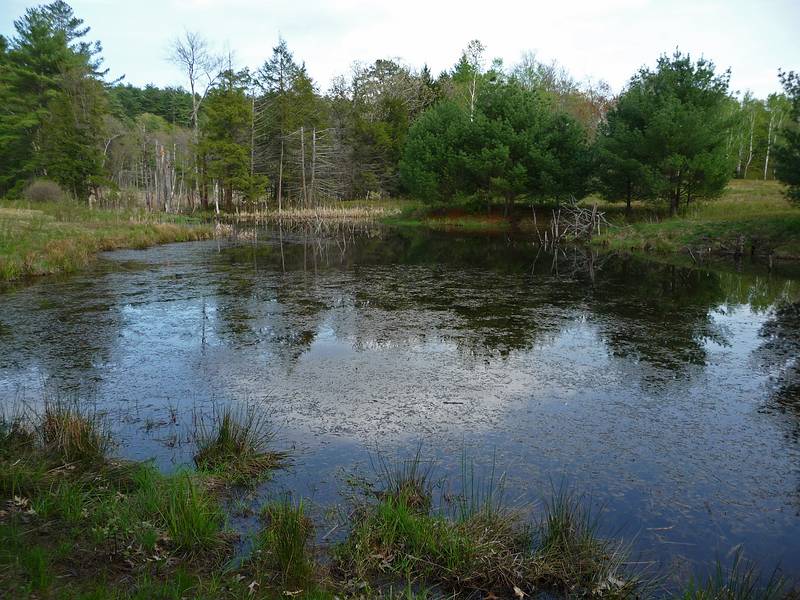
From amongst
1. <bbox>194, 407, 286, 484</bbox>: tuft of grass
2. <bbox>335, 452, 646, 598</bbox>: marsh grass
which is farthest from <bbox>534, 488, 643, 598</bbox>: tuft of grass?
<bbox>194, 407, 286, 484</bbox>: tuft of grass

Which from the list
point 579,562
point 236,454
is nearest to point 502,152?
point 236,454

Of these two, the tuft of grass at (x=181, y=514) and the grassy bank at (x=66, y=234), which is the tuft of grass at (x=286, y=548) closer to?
the tuft of grass at (x=181, y=514)

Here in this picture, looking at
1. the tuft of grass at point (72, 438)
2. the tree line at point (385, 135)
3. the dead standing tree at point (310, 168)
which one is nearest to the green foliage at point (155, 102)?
the tree line at point (385, 135)

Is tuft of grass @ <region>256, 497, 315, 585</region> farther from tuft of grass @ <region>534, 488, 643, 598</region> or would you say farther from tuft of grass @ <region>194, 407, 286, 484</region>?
tuft of grass @ <region>534, 488, 643, 598</region>

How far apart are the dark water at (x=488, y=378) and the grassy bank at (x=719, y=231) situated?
16.4 ft

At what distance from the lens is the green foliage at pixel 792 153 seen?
59.3 feet

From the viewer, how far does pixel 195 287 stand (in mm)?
14383

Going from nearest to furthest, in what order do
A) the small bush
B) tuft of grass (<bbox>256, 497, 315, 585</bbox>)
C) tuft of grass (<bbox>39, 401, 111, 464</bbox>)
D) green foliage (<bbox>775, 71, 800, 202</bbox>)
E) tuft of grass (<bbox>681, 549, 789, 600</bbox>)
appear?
1. tuft of grass (<bbox>681, 549, 789, 600</bbox>)
2. tuft of grass (<bbox>256, 497, 315, 585</bbox>)
3. tuft of grass (<bbox>39, 401, 111, 464</bbox>)
4. green foliage (<bbox>775, 71, 800, 202</bbox>)
5. the small bush

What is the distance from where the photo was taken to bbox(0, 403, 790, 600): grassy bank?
3299 millimetres

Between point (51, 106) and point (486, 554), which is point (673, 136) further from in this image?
point (51, 106)

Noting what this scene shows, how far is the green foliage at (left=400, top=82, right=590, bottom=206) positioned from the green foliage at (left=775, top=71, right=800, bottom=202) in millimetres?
12375

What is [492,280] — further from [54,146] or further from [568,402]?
[54,146]

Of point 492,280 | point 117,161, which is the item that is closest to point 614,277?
point 492,280

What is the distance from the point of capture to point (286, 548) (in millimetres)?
3650
